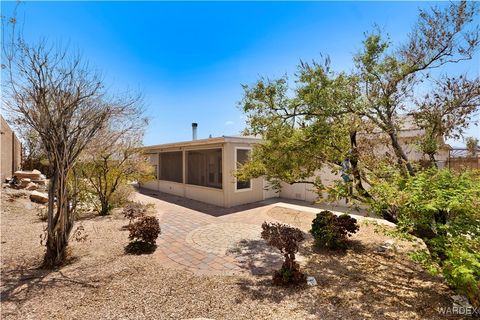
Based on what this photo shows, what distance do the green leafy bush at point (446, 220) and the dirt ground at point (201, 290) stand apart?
0.83m

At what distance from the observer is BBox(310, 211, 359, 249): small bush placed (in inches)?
218

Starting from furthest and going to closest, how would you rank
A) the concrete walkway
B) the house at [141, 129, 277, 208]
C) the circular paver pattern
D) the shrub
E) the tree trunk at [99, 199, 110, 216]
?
1. the house at [141, 129, 277, 208]
2. the tree trunk at [99, 199, 110, 216]
3. the circular paver pattern
4. the concrete walkway
5. the shrub

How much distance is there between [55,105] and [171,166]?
10646 mm

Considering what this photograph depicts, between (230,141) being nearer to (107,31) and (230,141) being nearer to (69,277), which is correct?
(107,31)

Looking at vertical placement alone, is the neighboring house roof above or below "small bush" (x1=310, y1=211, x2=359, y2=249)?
above

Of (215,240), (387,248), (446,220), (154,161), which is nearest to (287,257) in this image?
(446,220)

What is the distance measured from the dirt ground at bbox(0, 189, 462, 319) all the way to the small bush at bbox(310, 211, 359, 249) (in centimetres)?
29

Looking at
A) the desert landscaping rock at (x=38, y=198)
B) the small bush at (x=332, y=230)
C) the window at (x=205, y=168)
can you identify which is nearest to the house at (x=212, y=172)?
the window at (x=205, y=168)

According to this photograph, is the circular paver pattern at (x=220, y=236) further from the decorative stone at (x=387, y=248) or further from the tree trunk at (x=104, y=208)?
the tree trunk at (x=104, y=208)

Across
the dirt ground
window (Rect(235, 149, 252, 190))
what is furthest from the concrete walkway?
window (Rect(235, 149, 252, 190))

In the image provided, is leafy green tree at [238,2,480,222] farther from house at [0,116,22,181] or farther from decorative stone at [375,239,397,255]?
house at [0,116,22,181]

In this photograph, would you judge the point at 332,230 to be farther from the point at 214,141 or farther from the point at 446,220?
the point at 214,141

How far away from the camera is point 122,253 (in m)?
5.33

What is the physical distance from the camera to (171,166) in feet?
48.8
